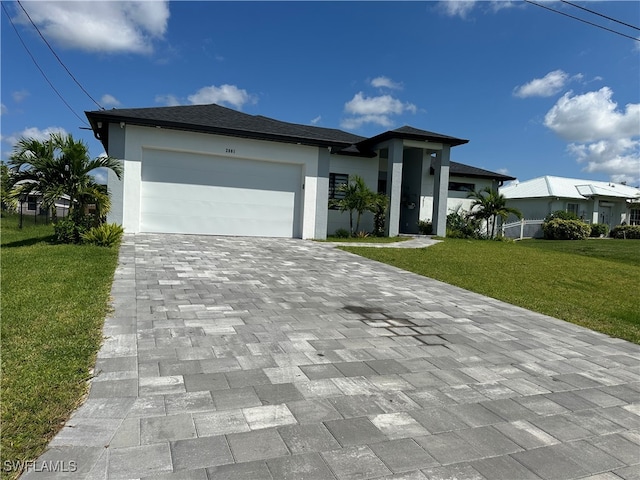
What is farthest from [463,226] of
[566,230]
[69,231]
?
[69,231]

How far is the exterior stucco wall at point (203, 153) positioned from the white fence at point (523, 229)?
13.5m

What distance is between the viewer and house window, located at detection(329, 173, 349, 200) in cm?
1691

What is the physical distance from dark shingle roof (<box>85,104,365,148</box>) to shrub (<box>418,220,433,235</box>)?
6.38 meters

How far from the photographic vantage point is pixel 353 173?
56.7 feet

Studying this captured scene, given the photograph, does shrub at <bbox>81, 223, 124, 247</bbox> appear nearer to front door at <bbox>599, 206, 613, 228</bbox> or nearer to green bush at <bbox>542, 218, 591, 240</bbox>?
green bush at <bbox>542, 218, 591, 240</bbox>

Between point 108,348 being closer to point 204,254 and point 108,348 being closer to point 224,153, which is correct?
point 204,254

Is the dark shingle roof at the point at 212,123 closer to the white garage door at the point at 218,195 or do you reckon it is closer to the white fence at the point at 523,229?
the white garage door at the point at 218,195

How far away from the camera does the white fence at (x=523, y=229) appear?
75.6ft

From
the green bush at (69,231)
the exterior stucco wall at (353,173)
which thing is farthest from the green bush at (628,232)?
the green bush at (69,231)

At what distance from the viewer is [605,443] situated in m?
2.52


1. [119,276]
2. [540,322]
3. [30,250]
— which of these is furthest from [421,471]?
[30,250]

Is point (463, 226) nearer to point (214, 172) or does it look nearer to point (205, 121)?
point (214, 172)

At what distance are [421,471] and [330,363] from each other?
1469mm

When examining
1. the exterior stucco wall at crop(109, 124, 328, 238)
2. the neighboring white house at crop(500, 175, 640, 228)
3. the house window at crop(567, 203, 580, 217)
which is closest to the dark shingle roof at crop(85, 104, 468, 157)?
the exterior stucco wall at crop(109, 124, 328, 238)
